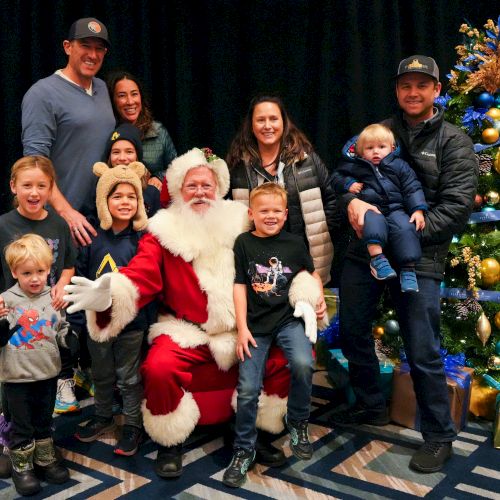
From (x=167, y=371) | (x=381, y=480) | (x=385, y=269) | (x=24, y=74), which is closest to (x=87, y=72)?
(x=24, y=74)

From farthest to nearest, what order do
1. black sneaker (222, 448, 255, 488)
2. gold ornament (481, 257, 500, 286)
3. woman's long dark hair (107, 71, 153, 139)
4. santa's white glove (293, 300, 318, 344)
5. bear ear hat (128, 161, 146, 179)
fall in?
woman's long dark hair (107, 71, 153, 139) → gold ornament (481, 257, 500, 286) → bear ear hat (128, 161, 146, 179) → santa's white glove (293, 300, 318, 344) → black sneaker (222, 448, 255, 488)

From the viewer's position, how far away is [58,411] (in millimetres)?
3480

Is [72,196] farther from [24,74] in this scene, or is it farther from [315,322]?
[315,322]

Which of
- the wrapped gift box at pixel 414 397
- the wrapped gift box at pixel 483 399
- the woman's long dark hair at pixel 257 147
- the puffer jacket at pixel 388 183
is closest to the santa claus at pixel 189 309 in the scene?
the woman's long dark hair at pixel 257 147

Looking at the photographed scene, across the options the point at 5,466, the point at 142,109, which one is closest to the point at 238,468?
the point at 5,466

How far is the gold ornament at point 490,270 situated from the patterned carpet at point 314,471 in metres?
0.78

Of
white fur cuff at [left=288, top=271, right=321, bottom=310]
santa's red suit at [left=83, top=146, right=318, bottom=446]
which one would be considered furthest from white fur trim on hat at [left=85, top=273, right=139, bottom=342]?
white fur cuff at [left=288, top=271, right=321, bottom=310]

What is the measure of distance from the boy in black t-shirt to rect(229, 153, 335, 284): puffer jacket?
40cm

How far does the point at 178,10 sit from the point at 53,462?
120 inches

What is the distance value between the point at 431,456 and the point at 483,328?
78cm

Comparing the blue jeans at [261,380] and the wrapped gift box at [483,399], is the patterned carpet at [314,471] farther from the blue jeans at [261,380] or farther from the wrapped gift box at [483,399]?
the blue jeans at [261,380]

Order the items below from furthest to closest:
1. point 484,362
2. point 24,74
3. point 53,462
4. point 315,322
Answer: point 24,74 → point 484,362 → point 315,322 → point 53,462

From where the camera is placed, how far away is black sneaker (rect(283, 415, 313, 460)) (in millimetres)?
2857

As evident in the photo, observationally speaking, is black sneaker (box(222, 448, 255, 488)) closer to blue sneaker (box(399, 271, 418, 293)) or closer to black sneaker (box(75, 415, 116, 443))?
black sneaker (box(75, 415, 116, 443))
